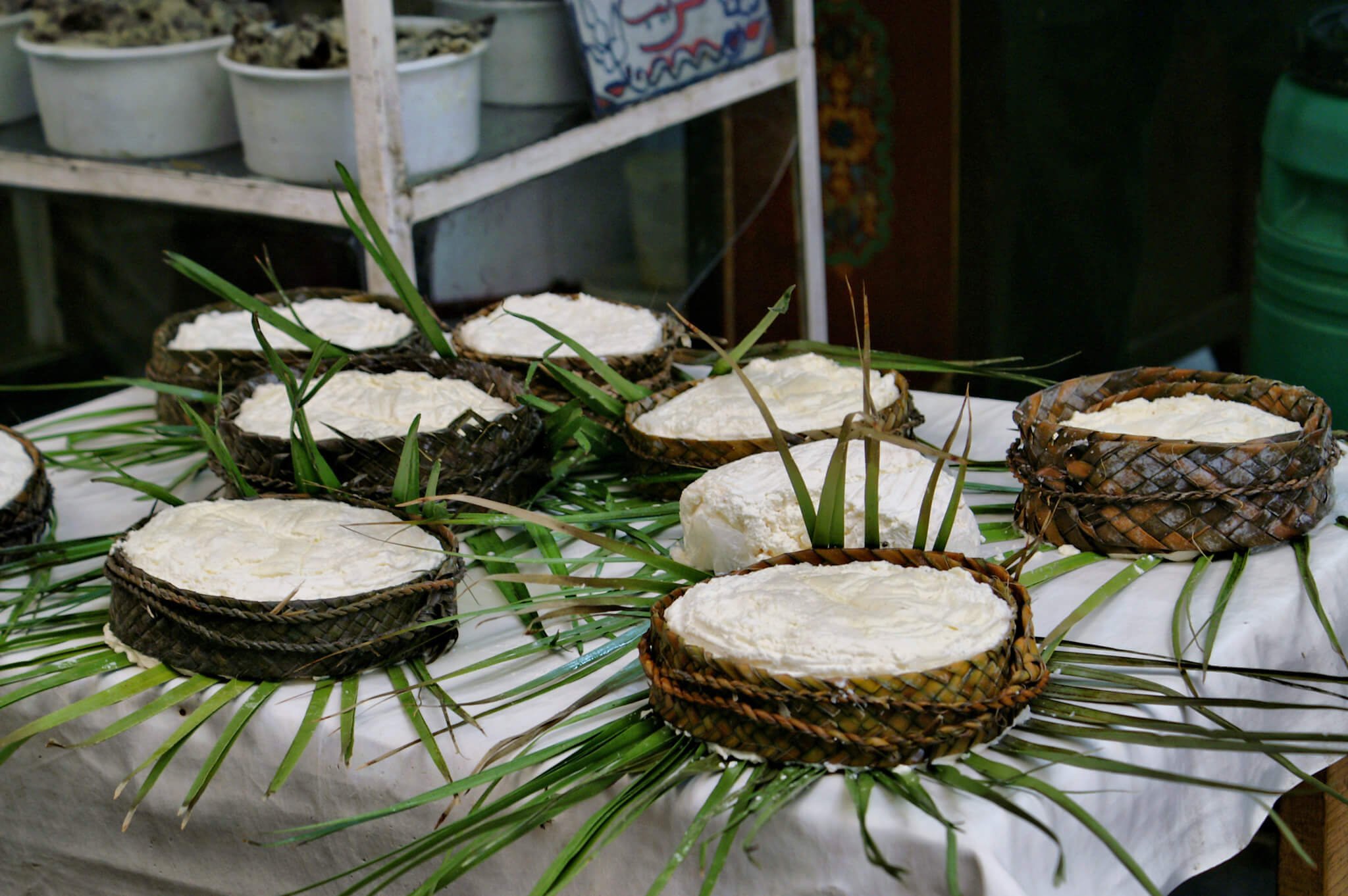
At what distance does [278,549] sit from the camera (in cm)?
107

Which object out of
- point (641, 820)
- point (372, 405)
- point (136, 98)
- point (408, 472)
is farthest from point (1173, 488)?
point (136, 98)

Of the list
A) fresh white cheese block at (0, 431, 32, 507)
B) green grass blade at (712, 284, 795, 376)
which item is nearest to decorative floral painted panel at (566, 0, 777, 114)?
green grass blade at (712, 284, 795, 376)

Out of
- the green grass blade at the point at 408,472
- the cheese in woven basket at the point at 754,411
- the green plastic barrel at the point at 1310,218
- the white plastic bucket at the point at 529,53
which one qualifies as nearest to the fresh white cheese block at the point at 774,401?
the cheese in woven basket at the point at 754,411

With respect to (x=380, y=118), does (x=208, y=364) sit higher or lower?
lower

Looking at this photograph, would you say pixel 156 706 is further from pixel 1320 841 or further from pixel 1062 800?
pixel 1320 841

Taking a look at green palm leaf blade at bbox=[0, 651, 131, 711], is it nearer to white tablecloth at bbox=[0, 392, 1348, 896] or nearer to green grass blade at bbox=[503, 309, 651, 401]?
white tablecloth at bbox=[0, 392, 1348, 896]

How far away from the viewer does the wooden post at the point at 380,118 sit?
160 centimetres

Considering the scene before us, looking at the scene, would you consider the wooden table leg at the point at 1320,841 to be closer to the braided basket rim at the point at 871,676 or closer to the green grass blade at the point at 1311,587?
the green grass blade at the point at 1311,587

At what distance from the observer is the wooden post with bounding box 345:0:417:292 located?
1599mm

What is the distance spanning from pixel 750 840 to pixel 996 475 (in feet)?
2.28

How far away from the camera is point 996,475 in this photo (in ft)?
4.46

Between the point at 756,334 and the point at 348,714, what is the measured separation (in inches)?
21.6

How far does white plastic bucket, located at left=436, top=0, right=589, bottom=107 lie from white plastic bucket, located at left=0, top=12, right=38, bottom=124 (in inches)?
26.5

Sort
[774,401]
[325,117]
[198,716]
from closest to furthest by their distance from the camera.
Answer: [198,716], [774,401], [325,117]
